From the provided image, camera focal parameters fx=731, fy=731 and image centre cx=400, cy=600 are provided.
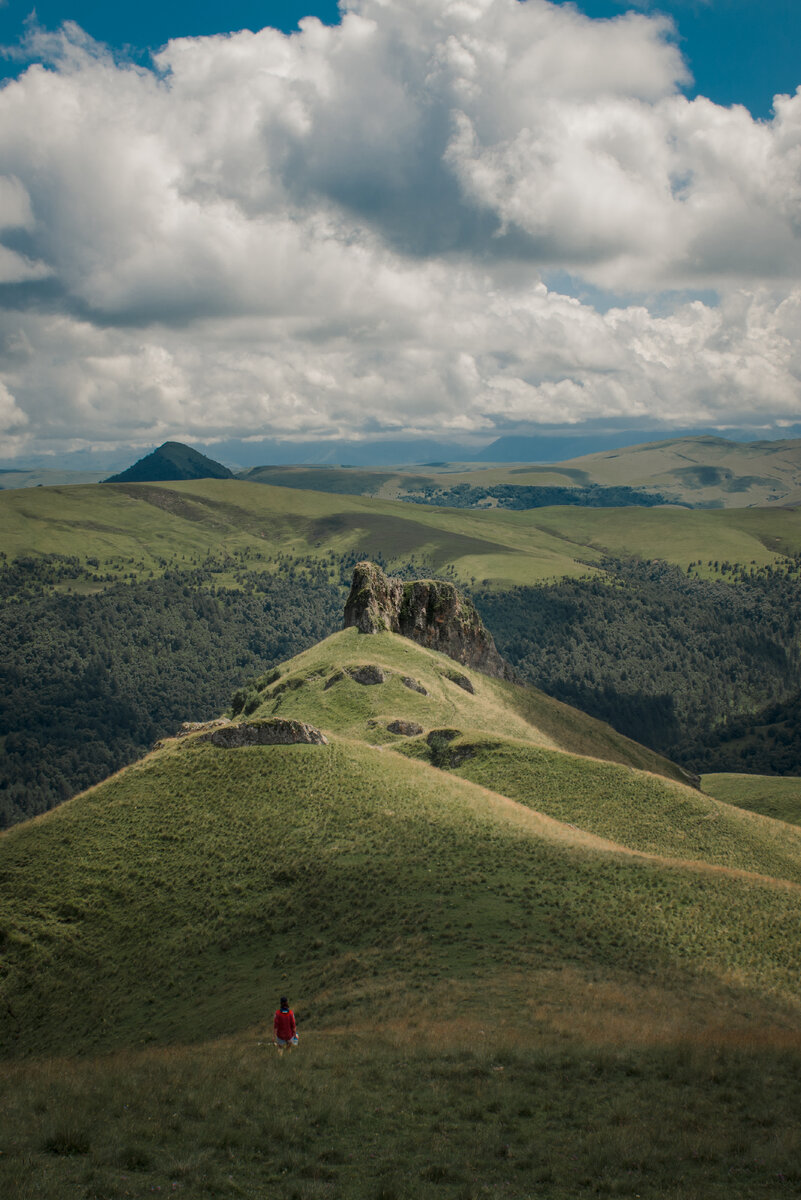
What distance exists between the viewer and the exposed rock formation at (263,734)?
58500 mm

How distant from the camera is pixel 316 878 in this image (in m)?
42.8

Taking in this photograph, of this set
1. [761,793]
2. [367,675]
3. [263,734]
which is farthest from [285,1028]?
[761,793]

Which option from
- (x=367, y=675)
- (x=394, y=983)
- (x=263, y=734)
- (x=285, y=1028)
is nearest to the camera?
(x=285, y=1028)

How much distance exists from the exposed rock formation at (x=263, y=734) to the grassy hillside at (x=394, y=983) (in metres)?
0.95

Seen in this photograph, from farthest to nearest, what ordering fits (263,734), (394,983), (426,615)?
1. (426,615)
2. (263,734)
3. (394,983)

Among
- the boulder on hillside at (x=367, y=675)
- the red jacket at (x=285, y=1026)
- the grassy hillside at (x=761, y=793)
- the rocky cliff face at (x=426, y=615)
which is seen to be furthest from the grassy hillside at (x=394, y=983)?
the rocky cliff face at (x=426, y=615)

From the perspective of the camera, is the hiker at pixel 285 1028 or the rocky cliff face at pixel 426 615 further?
the rocky cliff face at pixel 426 615

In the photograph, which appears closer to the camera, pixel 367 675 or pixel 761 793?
pixel 367 675

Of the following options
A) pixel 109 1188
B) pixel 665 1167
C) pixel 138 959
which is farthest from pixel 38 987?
pixel 665 1167

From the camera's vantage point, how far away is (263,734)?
59406 millimetres

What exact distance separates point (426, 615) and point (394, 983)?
374 ft

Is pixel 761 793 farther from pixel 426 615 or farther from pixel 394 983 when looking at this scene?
pixel 394 983

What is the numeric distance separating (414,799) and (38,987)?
1005 inches

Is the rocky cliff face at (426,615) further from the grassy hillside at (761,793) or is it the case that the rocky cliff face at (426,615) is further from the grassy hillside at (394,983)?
the grassy hillside at (394,983)
